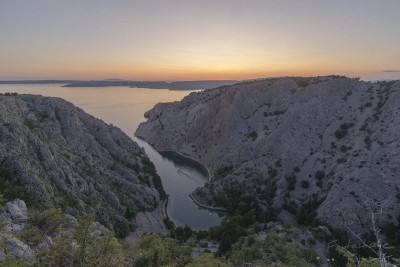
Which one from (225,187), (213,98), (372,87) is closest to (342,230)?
(225,187)

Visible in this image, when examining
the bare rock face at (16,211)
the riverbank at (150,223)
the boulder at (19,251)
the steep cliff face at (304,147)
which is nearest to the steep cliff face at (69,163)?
the riverbank at (150,223)

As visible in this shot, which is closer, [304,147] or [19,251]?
[19,251]

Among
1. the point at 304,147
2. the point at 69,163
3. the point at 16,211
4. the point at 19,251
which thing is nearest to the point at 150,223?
the point at 69,163

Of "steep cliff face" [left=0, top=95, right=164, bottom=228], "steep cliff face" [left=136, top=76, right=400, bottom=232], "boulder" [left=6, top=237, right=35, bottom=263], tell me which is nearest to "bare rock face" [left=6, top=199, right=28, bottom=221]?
"steep cliff face" [left=0, top=95, right=164, bottom=228]

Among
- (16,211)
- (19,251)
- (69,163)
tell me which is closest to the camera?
(19,251)

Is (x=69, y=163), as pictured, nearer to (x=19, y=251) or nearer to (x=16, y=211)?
(x=16, y=211)

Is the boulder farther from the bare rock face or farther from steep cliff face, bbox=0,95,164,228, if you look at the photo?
steep cliff face, bbox=0,95,164,228

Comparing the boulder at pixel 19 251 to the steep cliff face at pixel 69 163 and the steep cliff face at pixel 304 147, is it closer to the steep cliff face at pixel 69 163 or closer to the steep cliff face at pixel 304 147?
the steep cliff face at pixel 69 163
